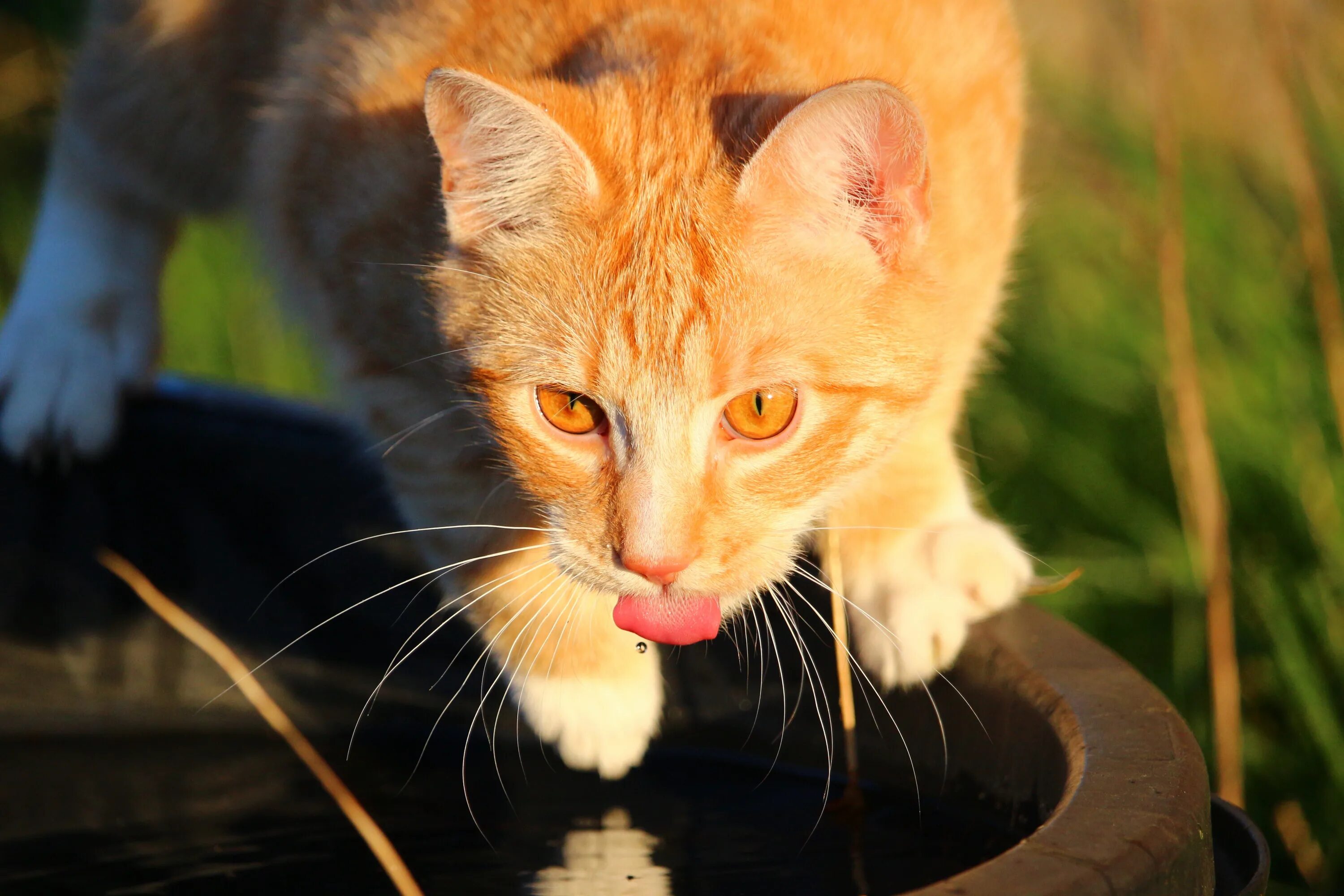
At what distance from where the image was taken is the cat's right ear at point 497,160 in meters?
1.20

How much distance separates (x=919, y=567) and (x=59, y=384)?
121cm

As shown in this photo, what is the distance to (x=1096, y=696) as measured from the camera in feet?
3.83

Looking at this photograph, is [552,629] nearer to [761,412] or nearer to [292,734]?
[761,412]

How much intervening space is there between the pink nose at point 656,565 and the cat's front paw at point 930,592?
201mm

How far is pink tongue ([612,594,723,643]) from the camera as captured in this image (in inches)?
51.4

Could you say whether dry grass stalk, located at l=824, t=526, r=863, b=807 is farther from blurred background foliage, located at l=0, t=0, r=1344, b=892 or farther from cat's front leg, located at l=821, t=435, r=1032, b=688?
blurred background foliage, located at l=0, t=0, r=1344, b=892

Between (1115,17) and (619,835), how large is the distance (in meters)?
2.69

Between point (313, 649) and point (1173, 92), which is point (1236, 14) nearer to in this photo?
point (1173, 92)

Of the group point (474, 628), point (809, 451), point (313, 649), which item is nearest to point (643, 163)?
point (809, 451)

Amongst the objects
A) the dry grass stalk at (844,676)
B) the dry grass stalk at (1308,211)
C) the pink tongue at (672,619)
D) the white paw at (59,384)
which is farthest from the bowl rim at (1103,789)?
the white paw at (59,384)

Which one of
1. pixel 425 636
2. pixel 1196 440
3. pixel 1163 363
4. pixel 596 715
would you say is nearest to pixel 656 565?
pixel 596 715

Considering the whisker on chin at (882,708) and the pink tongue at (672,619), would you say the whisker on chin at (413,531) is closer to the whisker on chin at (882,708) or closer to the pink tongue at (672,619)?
the pink tongue at (672,619)

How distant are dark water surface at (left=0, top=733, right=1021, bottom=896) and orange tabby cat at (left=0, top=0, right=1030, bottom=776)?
0.11 meters

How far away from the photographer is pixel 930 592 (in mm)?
1459
